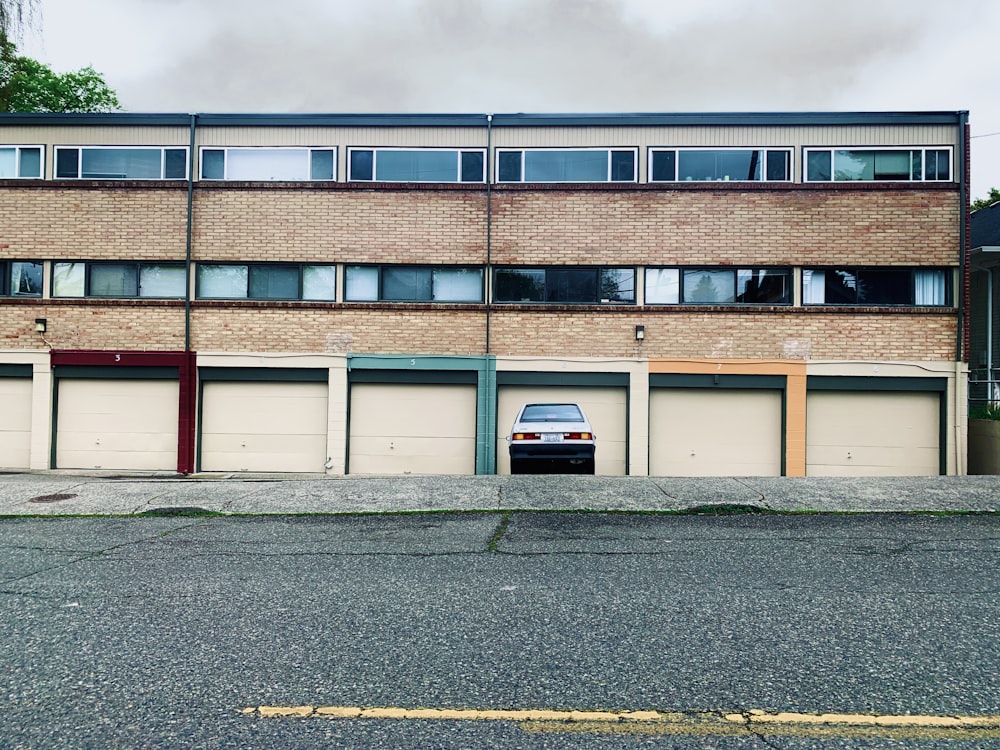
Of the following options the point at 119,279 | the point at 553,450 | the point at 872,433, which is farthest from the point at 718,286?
the point at 119,279

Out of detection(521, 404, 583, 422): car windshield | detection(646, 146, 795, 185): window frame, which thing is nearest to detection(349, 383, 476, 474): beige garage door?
detection(521, 404, 583, 422): car windshield

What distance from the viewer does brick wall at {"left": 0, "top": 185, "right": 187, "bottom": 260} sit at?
17281 millimetres

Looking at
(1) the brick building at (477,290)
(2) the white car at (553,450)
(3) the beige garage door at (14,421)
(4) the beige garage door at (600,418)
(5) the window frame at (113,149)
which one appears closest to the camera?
(2) the white car at (553,450)

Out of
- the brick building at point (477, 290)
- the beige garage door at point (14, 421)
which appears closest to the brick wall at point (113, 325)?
→ the brick building at point (477, 290)

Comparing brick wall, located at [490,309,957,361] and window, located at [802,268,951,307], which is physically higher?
window, located at [802,268,951,307]

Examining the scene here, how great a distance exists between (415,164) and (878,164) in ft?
33.3

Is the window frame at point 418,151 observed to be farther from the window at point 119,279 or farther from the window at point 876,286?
the window at point 876,286

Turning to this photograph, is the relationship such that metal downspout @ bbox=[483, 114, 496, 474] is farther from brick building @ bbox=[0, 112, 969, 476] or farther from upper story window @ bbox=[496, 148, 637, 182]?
upper story window @ bbox=[496, 148, 637, 182]

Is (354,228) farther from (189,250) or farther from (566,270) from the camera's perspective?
(566,270)

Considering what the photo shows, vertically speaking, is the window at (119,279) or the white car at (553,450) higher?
the window at (119,279)

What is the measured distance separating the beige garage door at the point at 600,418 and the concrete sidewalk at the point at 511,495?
4620 millimetres

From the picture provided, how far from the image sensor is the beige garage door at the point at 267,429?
56.8 ft

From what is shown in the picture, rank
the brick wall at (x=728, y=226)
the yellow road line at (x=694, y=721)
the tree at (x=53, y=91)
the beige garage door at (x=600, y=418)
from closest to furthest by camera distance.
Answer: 1. the yellow road line at (x=694, y=721)
2. the brick wall at (x=728, y=226)
3. the beige garage door at (x=600, y=418)
4. the tree at (x=53, y=91)

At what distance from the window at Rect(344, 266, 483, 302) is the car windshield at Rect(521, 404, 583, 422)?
154 inches
